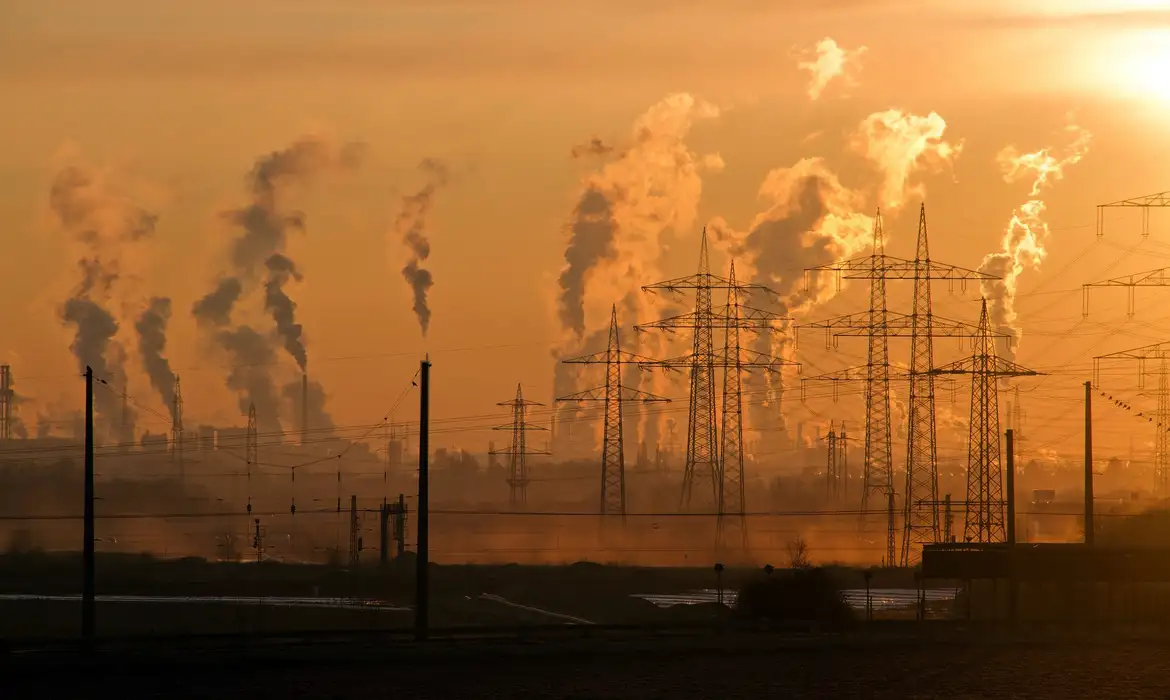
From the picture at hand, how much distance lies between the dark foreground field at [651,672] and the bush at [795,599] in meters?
22.2

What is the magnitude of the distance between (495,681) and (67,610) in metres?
58.6

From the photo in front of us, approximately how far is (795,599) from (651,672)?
35.5 metres

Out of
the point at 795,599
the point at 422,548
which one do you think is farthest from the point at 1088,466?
the point at 422,548

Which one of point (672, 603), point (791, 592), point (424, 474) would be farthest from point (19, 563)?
point (424, 474)

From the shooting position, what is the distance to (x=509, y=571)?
141875 mm

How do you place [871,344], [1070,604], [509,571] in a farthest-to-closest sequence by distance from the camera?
[509,571] < [871,344] < [1070,604]

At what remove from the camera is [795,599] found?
8606 cm

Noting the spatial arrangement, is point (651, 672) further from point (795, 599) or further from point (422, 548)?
point (795, 599)

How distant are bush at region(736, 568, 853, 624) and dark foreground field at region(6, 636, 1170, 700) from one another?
2220 centimetres

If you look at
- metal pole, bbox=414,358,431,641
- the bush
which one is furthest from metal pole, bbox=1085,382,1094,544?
metal pole, bbox=414,358,431,641

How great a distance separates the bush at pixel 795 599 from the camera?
8444 centimetres

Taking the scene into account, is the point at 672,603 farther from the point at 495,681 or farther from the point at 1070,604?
the point at 495,681

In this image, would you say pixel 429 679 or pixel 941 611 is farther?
pixel 941 611

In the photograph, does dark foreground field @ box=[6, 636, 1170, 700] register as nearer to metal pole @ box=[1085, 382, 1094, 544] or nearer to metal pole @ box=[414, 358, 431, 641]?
metal pole @ box=[414, 358, 431, 641]
